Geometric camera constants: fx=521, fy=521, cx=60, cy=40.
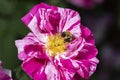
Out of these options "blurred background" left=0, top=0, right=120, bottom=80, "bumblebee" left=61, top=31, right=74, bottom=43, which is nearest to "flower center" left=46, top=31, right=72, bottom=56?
"bumblebee" left=61, top=31, right=74, bottom=43

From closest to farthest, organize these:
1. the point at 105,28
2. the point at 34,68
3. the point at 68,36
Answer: the point at 34,68 → the point at 68,36 → the point at 105,28

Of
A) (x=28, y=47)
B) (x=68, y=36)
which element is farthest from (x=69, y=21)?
(x=28, y=47)

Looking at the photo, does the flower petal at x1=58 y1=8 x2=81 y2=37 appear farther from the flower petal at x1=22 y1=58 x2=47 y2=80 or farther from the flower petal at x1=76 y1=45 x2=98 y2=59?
the flower petal at x1=22 y1=58 x2=47 y2=80

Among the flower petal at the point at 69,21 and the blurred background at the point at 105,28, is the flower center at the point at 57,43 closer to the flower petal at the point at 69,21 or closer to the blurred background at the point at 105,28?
the flower petal at the point at 69,21

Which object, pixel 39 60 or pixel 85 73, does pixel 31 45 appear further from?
pixel 85 73

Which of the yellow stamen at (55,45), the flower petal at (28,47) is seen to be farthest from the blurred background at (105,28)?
the flower petal at (28,47)

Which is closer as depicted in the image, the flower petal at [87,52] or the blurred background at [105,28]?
the flower petal at [87,52]

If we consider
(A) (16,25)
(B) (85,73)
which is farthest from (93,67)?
(A) (16,25)

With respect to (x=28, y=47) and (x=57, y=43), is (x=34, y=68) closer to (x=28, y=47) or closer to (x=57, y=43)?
(x=28, y=47)

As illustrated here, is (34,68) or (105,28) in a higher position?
(34,68)
